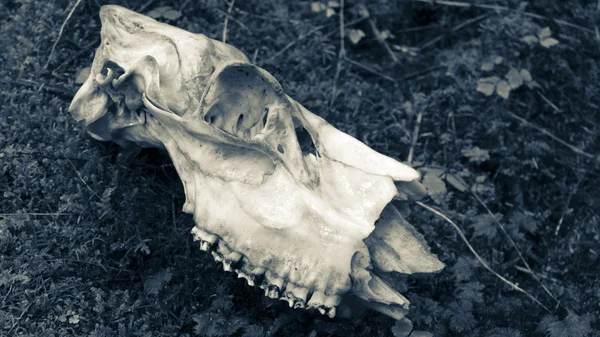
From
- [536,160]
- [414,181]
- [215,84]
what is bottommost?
[536,160]

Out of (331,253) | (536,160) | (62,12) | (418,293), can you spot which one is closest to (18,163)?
(62,12)

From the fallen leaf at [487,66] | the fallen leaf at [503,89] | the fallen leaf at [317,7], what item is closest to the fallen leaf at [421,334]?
the fallen leaf at [503,89]

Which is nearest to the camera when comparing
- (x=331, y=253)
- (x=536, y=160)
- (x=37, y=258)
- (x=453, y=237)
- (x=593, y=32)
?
(x=331, y=253)

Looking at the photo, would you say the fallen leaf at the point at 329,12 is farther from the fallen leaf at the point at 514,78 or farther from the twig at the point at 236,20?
the fallen leaf at the point at 514,78

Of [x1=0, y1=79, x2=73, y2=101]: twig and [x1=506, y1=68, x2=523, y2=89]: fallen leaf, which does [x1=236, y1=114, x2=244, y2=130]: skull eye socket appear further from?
[x1=506, y1=68, x2=523, y2=89]: fallen leaf

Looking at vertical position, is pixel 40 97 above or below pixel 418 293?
above

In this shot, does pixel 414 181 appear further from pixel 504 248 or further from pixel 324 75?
pixel 324 75
